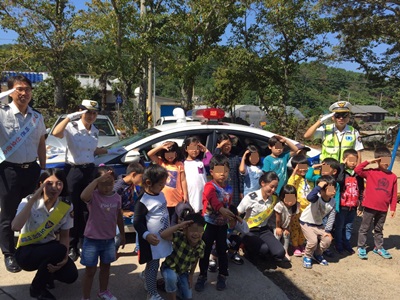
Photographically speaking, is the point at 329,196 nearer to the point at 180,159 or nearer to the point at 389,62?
the point at 180,159

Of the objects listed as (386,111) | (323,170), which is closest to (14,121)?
(323,170)

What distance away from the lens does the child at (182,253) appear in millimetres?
2885

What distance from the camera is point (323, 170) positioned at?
4375 millimetres

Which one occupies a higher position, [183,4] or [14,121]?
[183,4]

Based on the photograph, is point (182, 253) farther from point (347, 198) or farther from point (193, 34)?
point (193, 34)

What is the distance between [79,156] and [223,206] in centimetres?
167

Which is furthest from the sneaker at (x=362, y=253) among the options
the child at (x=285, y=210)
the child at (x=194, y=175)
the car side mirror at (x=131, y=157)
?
the car side mirror at (x=131, y=157)

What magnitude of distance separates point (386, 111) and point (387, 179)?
72.3 meters

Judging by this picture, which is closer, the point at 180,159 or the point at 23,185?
the point at 23,185

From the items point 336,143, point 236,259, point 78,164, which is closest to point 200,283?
point 236,259

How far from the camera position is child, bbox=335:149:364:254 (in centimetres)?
457

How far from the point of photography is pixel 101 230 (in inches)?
118

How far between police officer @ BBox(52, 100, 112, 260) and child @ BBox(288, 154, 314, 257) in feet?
7.95

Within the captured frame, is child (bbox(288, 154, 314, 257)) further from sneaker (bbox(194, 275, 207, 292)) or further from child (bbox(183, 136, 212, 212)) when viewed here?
sneaker (bbox(194, 275, 207, 292))
